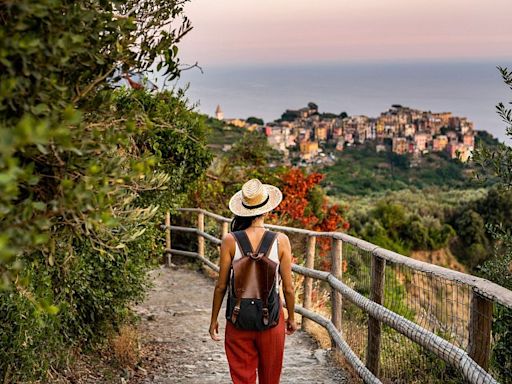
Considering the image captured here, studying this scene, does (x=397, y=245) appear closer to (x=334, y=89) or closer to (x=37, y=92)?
(x=37, y=92)

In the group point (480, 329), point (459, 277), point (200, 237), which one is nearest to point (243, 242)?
point (459, 277)

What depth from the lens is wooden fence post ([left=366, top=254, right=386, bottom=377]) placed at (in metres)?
4.69

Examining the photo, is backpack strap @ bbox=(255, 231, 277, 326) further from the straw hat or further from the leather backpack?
the straw hat

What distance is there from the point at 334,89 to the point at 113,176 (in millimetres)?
185694

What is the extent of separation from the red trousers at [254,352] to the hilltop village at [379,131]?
39.9 m

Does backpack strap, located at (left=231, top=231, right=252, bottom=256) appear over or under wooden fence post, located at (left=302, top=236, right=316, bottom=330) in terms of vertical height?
over

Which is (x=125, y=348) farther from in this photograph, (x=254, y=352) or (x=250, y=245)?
(x=250, y=245)

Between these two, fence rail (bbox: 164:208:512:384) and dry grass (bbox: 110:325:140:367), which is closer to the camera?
fence rail (bbox: 164:208:512:384)

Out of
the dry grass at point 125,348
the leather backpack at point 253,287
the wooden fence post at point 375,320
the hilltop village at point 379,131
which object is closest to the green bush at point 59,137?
the leather backpack at point 253,287

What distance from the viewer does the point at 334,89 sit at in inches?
7264

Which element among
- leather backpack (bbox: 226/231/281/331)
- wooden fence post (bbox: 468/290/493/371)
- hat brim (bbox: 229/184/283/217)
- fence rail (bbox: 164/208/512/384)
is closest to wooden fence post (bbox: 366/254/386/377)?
fence rail (bbox: 164/208/512/384)

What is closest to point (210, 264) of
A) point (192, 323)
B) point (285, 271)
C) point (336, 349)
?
point (192, 323)

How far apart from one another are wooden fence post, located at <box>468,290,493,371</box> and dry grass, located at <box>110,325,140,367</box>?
352cm

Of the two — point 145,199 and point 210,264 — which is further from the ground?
point 145,199
